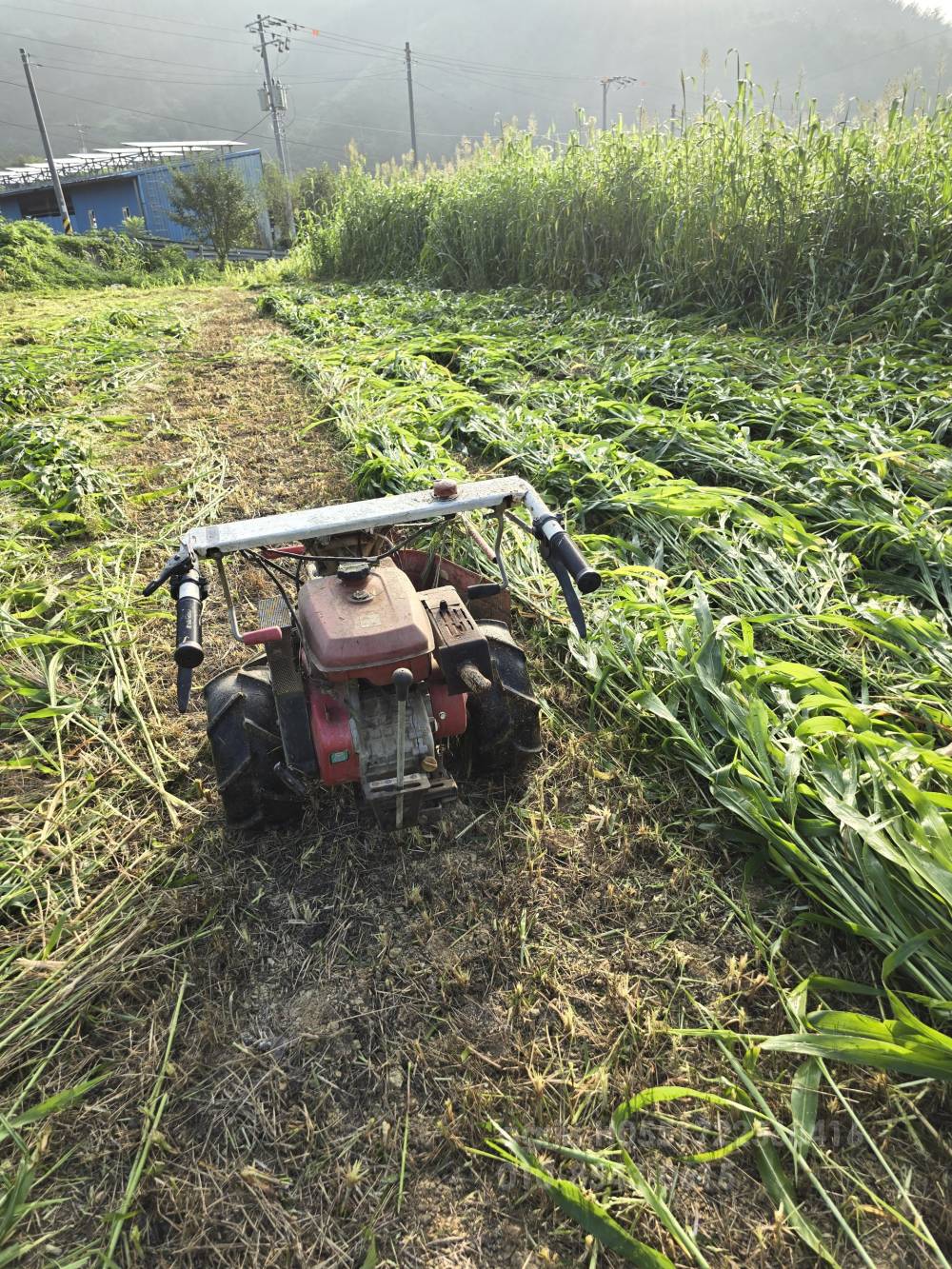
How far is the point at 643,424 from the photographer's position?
4172mm

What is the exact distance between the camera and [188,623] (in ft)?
5.46

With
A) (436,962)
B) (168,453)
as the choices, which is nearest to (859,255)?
(168,453)

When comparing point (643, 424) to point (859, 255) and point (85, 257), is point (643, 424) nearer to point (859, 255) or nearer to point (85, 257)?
point (859, 255)

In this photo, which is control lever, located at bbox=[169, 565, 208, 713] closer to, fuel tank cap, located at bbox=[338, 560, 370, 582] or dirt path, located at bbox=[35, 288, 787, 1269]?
fuel tank cap, located at bbox=[338, 560, 370, 582]

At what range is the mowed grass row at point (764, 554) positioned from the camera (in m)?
1.89

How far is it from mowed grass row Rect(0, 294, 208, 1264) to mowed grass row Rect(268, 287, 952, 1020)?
1.48 meters

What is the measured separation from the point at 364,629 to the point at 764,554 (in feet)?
6.27

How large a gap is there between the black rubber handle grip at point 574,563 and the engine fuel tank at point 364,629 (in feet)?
1.22

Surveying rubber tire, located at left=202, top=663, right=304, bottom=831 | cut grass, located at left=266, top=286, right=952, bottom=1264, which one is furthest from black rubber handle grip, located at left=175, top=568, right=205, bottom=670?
cut grass, located at left=266, top=286, right=952, bottom=1264

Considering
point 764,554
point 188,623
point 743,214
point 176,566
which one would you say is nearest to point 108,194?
point 743,214

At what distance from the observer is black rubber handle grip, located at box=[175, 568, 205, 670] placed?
160 centimetres

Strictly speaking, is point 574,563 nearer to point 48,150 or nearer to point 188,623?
point 188,623

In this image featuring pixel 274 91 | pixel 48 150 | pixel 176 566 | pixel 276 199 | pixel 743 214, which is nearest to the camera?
pixel 176 566

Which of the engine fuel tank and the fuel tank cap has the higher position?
the fuel tank cap
